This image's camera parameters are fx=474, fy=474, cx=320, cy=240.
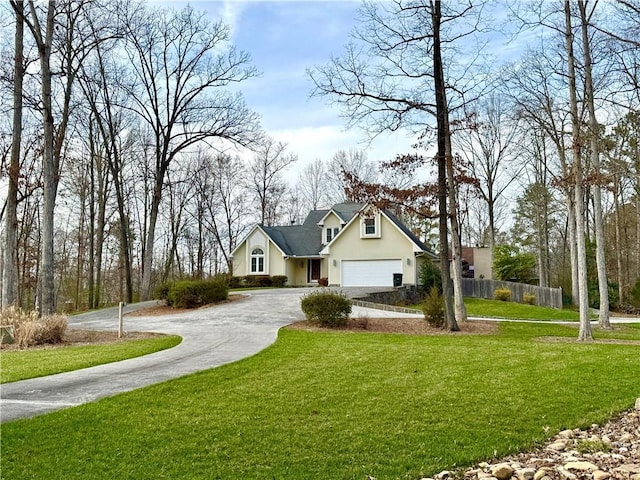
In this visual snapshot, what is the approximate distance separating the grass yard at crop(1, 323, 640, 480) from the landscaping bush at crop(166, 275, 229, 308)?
11.5 meters

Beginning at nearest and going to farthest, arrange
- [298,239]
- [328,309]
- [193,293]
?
[328,309]
[193,293]
[298,239]

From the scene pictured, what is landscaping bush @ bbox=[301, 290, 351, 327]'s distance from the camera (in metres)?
13.7

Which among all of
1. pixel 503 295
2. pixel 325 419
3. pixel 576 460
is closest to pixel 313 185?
pixel 503 295

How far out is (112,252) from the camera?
1250 inches

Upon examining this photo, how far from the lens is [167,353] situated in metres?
9.33

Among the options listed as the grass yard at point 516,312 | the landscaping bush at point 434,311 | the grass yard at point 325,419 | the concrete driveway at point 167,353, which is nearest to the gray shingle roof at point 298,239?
the grass yard at point 516,312

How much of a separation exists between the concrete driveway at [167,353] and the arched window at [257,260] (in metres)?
13.3

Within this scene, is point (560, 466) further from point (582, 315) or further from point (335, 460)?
point (582, 315)

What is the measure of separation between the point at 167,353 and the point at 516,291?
74.1 feet

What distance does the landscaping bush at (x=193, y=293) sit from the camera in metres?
18.8

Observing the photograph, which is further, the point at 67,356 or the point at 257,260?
the point at 257,260

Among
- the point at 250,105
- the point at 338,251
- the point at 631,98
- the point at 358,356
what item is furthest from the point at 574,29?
the point at 338,251

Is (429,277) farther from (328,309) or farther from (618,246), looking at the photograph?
(328,309)

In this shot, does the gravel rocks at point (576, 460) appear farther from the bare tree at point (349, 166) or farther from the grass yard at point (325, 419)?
the bare tree at point (349, 166)
